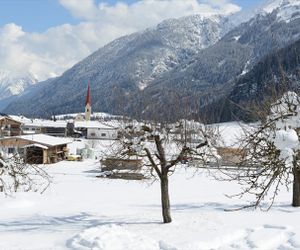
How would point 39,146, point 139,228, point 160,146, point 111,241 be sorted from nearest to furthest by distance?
point 111,241, point 139,228, point 160,146, point 39,146

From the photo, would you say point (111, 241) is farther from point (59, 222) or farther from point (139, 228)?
point (59, 222)

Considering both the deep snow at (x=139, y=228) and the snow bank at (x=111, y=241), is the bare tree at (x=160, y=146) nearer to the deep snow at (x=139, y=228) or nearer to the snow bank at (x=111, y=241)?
the deep snow at (x=139, y=228)

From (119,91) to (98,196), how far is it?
1701 centimetres

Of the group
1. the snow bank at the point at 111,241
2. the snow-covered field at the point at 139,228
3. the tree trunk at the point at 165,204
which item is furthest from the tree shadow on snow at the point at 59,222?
the snow bank at the point at 111,241

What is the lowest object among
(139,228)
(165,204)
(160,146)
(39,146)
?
(139,228)

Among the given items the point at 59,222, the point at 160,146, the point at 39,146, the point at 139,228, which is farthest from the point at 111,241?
the point at 39,146

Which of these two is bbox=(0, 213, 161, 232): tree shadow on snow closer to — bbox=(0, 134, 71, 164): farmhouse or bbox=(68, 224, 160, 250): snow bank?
bbox=(68, 224, 160, 250): snow bank

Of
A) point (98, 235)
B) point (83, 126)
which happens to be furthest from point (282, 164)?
point (83, 126)

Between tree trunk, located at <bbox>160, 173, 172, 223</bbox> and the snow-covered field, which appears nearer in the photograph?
the snow-covered field

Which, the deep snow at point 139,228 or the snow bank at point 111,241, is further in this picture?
the deep snow at point 139,228

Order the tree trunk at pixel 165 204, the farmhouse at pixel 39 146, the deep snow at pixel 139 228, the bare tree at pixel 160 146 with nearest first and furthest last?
the deep snow at pixel 139 228 → the bare tree at pixel 160 146 → the tree trunk at pixel 165 204 → the farmhouse at pixel 39 146

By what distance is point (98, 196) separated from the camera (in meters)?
35.4

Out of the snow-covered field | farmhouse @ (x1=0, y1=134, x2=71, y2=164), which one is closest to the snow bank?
the snow-covered field

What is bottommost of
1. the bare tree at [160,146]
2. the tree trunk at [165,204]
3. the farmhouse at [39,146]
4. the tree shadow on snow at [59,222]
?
the tree shadow on snow at [59,222]
